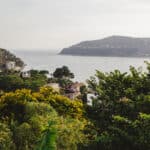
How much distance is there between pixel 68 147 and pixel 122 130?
775 cm

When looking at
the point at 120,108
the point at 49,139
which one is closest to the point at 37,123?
the point at 120,108

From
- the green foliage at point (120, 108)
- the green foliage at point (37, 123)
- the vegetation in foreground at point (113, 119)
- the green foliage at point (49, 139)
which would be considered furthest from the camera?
the green foliage at point (37, 123)

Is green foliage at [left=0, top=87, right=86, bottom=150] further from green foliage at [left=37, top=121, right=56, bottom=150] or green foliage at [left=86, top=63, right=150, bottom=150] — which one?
green foliage at [left=86, top=63, right=150, bottom=150]

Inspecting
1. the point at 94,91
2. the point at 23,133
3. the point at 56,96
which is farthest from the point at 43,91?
the point at 94,91

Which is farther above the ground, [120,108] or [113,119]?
[120,108]

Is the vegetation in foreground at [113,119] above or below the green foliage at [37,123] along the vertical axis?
above

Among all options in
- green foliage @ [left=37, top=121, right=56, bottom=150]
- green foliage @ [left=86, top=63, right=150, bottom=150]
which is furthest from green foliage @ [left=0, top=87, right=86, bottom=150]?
green foliage @ [left=86, top=63, right=150, bottom=150]

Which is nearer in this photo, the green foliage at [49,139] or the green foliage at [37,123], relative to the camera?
the green foliage at [49,139]

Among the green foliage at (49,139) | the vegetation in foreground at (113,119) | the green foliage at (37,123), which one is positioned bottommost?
the green foliage at (37,123)

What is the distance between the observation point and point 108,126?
12.2 metres

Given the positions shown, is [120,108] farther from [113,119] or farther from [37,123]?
[37,123]

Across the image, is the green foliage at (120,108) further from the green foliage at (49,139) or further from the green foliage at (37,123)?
the green foliage at (49,139)

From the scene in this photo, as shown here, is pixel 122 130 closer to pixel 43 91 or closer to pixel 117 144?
pixel 117 144

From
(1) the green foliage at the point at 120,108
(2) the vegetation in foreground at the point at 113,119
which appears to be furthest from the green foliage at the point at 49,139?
(1) the green foliage at the point at 120,108
